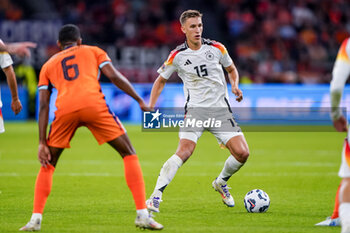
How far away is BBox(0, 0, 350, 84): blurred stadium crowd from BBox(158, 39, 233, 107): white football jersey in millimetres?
16840

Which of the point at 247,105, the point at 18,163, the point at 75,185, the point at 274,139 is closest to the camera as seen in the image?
the point at 75,185

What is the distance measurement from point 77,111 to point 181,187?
4124 mm

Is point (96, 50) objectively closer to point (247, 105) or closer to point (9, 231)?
point (9, 231)

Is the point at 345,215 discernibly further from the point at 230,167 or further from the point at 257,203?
the point at 230,167

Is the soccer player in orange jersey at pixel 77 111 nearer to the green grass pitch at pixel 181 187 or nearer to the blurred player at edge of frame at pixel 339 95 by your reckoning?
the green grass pitch at pixel 181 187

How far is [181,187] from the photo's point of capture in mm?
Result: 10008

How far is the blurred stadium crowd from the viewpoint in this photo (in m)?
25.7

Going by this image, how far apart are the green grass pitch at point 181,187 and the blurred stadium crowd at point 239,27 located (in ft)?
26.4

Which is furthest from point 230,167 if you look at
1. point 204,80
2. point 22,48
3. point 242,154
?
point 22,48

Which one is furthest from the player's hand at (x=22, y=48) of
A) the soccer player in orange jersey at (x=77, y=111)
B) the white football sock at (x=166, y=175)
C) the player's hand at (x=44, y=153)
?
the white football sock at (x=166, y=175)

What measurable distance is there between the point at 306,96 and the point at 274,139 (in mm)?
3534

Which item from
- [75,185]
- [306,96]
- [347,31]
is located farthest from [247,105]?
[75,185]

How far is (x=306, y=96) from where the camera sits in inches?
846

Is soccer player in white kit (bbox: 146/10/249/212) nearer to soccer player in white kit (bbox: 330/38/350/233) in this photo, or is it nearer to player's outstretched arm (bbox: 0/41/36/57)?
player's outstretched arm (bbox: 0/41/36/57)
